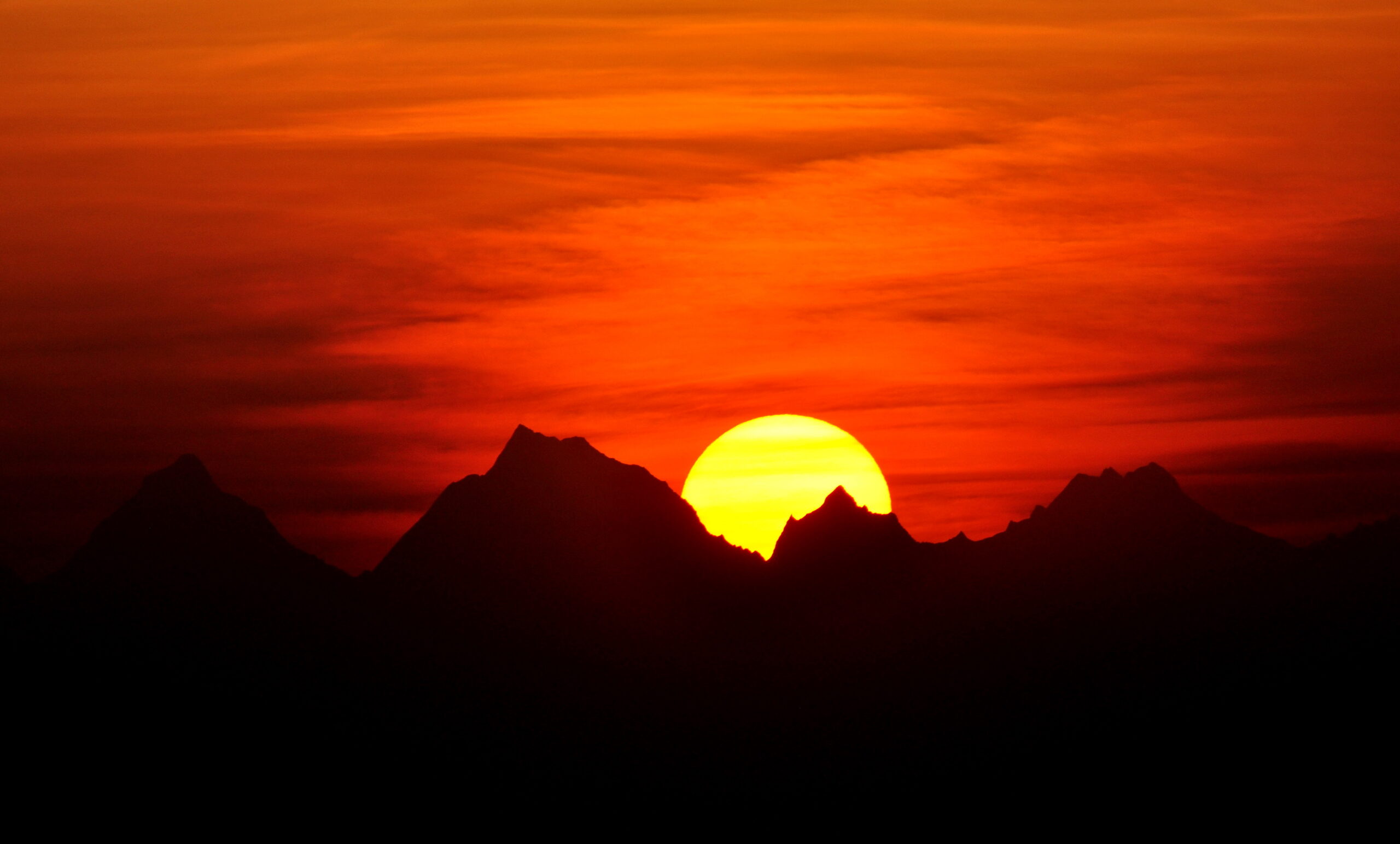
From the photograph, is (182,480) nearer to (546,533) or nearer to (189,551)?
(189,551)

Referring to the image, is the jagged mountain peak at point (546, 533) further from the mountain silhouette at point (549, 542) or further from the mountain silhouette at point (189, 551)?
the mountain silhouette at point (189, 551)

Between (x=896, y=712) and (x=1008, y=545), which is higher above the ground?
(x=1008, y=545)

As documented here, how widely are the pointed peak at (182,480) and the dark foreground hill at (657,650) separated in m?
0.34

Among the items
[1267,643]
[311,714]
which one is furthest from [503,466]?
[1267,643]

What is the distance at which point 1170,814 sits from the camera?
145625 mm

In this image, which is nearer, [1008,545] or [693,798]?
[693,798]

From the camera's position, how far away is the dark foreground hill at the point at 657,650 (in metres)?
152

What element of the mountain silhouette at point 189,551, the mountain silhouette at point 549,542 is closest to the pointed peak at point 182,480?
the mountain silhouette at point 189,551

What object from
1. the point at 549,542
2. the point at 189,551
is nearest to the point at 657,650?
the point at 549,542

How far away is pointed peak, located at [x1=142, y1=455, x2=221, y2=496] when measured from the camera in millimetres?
178375

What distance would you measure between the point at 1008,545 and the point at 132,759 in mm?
99599

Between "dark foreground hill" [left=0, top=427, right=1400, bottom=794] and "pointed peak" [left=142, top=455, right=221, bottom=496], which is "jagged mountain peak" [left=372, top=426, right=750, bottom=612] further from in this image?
"pointed peak" [left=142, top=455, right=221, bottom=496]

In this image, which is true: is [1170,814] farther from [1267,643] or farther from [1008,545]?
[1008,545]

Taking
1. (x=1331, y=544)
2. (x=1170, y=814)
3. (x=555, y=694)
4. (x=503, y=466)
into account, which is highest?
(x=503, y=466)
